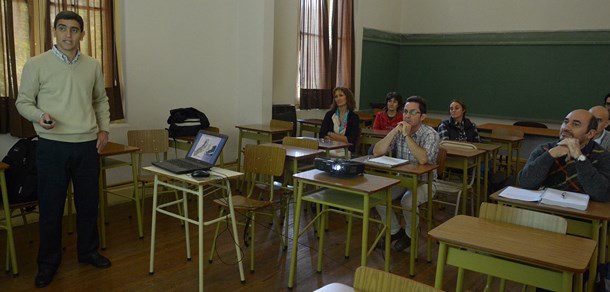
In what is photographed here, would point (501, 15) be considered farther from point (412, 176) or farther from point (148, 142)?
point (148, 142)

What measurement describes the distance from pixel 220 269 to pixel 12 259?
4.17ft

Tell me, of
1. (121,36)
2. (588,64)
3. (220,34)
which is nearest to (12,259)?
(121,36)

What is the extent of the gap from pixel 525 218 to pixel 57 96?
2.61 meters

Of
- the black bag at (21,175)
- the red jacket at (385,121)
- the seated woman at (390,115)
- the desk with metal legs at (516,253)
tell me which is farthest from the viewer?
the red jacket at (385,121)

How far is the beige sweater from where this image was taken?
290 cm

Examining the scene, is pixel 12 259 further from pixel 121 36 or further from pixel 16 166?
pixel 121 36

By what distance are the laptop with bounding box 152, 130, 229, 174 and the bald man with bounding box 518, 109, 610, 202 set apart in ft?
5.86

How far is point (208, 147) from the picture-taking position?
301 centimetres

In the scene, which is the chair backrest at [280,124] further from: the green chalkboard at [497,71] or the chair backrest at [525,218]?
the chair backrest at [525,218]

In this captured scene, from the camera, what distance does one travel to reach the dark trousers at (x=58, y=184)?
9.75 feet

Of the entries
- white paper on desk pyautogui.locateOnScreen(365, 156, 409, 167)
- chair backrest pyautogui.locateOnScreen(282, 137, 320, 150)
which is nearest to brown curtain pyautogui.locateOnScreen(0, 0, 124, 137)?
chair backrest pyautogui.locateOnScreen(282, 137, 320, 150)

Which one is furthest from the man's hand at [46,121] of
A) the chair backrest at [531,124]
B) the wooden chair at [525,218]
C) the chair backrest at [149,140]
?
the chair backrest at [531,124]

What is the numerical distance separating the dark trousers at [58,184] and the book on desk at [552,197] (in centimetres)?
244

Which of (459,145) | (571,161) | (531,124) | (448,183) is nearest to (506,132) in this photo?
(531,124)
